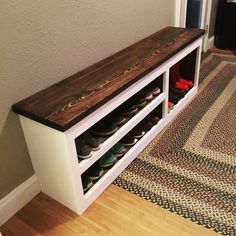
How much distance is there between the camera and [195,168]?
1569mm

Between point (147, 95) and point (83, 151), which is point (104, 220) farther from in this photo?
point (147, 95)

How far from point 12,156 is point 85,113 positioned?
1.45 ft

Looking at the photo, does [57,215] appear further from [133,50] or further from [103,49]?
[133,50]

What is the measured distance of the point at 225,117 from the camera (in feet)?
6.62

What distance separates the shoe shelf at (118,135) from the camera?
1.27 m

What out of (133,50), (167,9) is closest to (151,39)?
(133,50)

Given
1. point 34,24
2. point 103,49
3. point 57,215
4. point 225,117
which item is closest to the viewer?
point 34,24

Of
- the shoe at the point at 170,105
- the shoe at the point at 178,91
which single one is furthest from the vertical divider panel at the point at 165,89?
the shoe at the point at 178,91

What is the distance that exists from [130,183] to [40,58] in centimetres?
80

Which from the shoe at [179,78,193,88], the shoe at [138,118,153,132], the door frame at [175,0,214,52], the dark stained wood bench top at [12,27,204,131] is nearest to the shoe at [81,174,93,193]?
the dark stained wood bench top at [12,27,204,131]

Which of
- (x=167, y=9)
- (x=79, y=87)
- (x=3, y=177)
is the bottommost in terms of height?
(x=3, y=177)

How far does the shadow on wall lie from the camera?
4.06ft

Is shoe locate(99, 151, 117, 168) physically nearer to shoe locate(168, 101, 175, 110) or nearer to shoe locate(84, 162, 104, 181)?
shoe locate(84, 162, 104, 181)

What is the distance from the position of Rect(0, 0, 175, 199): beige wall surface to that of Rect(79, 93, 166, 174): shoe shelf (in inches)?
13.0
